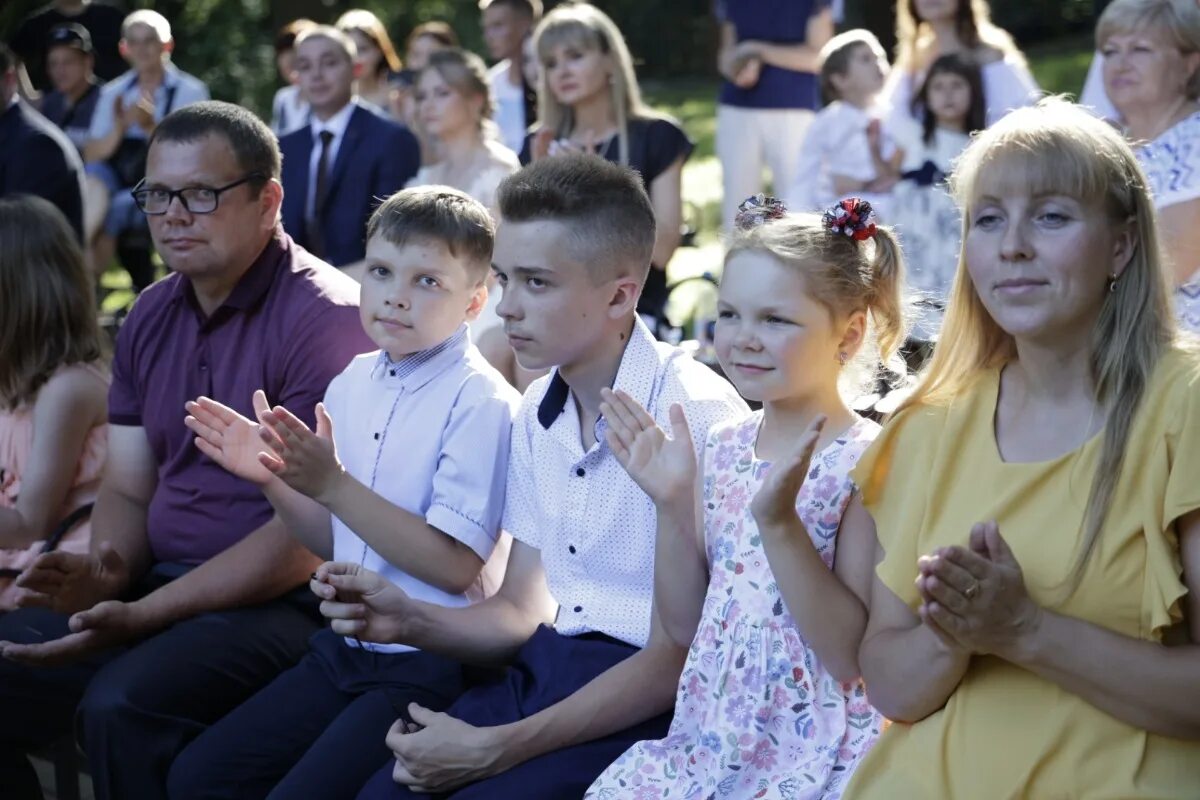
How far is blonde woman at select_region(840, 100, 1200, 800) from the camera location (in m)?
2.10

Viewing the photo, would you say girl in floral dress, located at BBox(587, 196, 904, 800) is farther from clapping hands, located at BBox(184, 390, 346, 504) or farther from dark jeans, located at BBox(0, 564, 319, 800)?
dark jeans, located at BBox(0, 564, 319, 800)

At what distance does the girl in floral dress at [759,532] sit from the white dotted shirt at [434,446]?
63 centimetres

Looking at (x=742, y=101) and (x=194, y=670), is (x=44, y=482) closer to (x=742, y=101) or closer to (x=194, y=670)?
(x=194, y=670)

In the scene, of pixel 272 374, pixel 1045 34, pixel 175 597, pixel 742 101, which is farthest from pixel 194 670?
pixel 1045 34

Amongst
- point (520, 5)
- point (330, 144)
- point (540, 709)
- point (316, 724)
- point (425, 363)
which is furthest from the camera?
point (520, 5)

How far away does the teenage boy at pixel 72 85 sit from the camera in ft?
31.9

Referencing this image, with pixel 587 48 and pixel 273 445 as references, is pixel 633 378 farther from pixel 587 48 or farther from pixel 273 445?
pixel 587 48

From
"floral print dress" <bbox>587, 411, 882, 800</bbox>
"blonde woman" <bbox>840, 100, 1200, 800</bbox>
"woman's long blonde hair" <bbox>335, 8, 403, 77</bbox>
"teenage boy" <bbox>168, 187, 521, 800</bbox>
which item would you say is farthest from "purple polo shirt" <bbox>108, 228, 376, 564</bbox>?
"woman's long blonde hair" <bbox>335, 8, 403, 77</bbox>

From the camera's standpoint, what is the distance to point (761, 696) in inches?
101

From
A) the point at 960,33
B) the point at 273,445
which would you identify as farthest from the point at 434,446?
the point at 960,33

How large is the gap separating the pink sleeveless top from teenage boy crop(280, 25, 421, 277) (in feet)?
7.05

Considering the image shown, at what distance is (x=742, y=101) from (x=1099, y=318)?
600cm

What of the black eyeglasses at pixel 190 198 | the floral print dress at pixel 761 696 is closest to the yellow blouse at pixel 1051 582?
the floral print dress at pixel 761 696

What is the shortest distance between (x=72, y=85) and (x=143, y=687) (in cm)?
745
